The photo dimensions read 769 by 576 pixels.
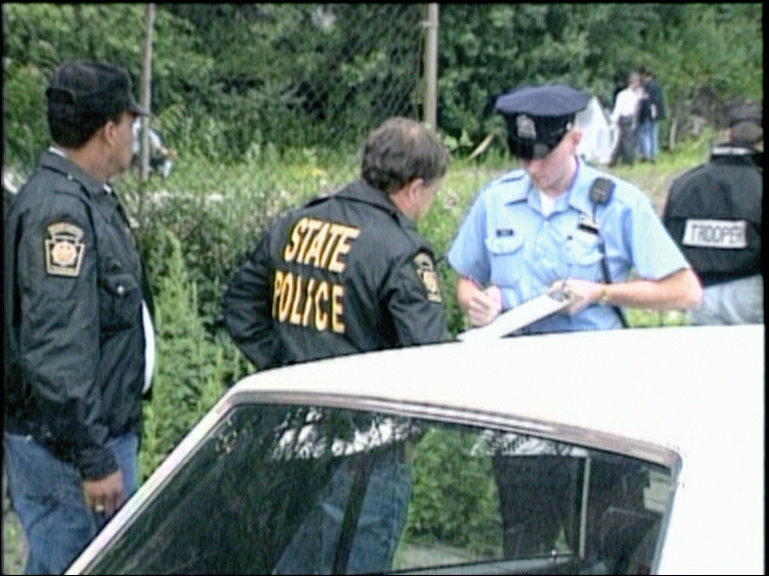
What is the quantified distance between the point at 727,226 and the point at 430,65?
155 cm

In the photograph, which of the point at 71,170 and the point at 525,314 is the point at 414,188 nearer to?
the point at 525,314

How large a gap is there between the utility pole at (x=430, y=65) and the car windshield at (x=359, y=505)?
3.68 metres

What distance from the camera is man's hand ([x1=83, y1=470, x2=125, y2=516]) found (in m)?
3.46

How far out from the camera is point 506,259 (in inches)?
166

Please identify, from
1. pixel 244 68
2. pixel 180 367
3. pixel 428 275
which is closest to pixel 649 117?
pixel 244 68

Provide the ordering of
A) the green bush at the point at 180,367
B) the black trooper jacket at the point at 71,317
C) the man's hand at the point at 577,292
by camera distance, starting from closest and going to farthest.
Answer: the black trooper jacket at the point at 71,317 → the man's hand at the point at 577,292 → the green bush at the point at 180,367

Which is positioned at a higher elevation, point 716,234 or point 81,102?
point 81,102

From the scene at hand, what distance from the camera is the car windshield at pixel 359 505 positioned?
2.30 metres

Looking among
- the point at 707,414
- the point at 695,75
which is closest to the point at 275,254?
the point at 707,414

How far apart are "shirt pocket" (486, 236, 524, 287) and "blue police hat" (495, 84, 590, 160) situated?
24 centimetres

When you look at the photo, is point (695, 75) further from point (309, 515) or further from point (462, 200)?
point (309, 515)

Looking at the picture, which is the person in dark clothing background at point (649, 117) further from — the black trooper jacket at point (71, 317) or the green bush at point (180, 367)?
the black trooper jacket at point (71, 317)

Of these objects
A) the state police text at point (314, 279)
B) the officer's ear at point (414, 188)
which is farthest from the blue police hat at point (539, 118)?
the state police text at point (314, 279)

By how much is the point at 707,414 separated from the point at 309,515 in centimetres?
92
